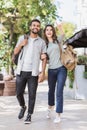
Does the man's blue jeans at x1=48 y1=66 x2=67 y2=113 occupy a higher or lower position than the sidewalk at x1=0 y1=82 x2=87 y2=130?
higher

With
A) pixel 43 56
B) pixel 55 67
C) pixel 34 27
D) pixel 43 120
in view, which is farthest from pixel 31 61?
pixel 43 120

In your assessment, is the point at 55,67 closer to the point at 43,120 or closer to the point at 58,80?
the point at 58,80

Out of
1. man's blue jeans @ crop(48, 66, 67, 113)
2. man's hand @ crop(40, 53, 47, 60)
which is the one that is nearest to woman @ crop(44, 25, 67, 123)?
man's blue jeans @ crop(48, 66, 67, 113)

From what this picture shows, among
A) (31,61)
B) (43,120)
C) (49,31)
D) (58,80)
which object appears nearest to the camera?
(31,61)

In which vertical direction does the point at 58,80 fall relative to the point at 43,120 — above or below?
above

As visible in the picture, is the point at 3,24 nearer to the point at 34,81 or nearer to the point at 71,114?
the point at 71,114

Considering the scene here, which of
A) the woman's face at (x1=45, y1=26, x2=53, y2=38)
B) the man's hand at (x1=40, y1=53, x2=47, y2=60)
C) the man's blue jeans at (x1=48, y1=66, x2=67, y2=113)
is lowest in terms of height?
the man's blue jeans at (x1=48, y1=66, x2=67, y2=113)

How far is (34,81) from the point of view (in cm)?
894

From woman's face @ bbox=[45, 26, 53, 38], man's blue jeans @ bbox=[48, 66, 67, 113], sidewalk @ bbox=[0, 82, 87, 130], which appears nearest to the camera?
sidewalk @ bbox=[0, 82, 87, 130]

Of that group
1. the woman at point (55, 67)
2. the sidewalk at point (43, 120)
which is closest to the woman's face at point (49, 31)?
the woman at point (55, 67)

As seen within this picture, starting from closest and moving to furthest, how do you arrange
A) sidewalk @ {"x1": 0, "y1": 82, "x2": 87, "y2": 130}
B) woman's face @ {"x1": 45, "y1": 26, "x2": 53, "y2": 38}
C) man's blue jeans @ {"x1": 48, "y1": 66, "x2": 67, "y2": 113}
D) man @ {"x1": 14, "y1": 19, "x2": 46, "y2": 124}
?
sidewalk @ {"x1": 0, "y1": 82, "x2": 87, "y2": 130}
man @ {"x1": 14, "y1": 19, "x2": 46, "y2": 124}
man's blue jeans @ {"x1": 48, "y1": 66, "x2": 67, "y2": 113}
woman's face @ {"x1": 45, "y1": 26, "x2": 53, "y2": 38}

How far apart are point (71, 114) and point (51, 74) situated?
1739 millimetres

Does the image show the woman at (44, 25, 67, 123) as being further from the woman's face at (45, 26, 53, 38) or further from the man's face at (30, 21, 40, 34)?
the man's face at (30, 21, 40, 34)

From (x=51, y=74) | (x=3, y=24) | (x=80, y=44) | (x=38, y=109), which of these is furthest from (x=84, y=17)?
(x=51, y=74)
